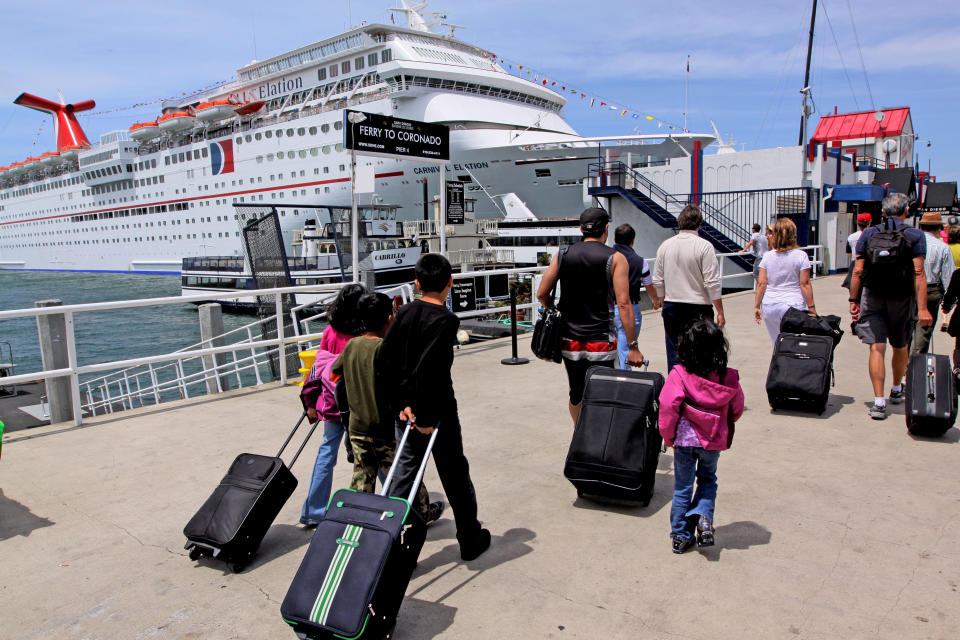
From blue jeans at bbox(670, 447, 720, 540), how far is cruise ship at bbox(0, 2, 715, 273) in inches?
920

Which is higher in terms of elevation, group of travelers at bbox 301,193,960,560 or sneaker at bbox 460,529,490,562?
group of travelers at bbox 301,193,960,560

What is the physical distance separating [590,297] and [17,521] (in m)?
3.62

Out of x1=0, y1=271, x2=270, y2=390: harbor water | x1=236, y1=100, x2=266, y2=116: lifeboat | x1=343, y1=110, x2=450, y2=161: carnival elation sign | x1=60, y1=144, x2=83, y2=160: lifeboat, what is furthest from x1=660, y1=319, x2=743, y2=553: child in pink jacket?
x1=60, y1=144, x2=83, y2=160: lifeboat

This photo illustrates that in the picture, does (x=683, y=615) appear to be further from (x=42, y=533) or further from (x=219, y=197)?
(x=219, y=197)

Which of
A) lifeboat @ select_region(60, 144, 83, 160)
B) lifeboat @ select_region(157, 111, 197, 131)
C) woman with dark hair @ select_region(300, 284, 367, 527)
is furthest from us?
lifeboat @ select_region(60, 144, 83, 160)

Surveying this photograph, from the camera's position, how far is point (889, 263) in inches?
197

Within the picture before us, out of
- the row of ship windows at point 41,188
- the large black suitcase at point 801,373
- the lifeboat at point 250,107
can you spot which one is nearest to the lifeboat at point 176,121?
the lifeboat at point 250,107

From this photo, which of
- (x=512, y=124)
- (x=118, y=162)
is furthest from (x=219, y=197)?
(x=512, y=124)

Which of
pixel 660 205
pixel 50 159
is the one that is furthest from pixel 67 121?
Answer: pixel 660 205

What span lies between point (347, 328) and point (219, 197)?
168ft

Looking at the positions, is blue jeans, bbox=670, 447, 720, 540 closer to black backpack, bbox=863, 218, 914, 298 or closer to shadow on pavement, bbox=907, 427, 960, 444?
shadow on pavement, bbox=907, 427, 960, 444

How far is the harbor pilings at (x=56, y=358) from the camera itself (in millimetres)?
5688

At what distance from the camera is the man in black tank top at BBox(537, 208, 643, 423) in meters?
3.94

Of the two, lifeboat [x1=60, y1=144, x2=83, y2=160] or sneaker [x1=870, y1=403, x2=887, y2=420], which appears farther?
lifeboat [x1=60, y1=144, x2=83, y2=160]
